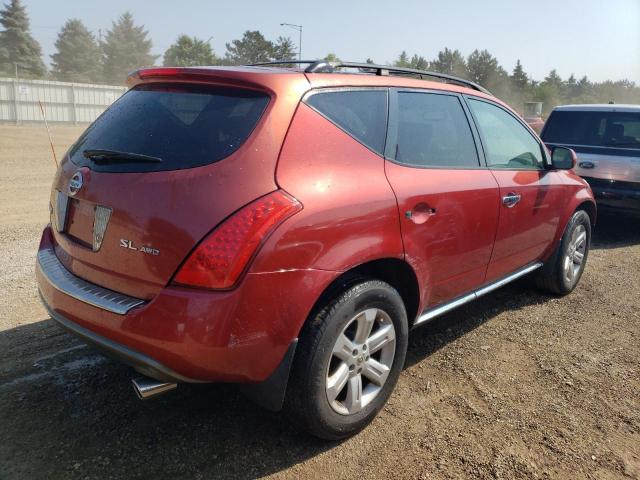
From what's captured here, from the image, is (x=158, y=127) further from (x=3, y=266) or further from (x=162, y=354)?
(x=3, y=266)

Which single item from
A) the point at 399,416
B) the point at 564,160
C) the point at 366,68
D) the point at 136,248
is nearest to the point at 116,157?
the point at 136,248

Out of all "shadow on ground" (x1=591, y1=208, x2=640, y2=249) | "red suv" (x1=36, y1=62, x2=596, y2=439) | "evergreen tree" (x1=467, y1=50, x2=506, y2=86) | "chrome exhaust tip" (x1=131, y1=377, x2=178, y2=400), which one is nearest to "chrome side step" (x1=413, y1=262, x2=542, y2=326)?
"red suv" (x1=36, y1=62, x2=596, y2=439)

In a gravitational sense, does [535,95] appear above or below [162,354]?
above

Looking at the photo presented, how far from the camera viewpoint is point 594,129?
778 cm

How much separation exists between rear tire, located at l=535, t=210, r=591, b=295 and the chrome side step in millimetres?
352

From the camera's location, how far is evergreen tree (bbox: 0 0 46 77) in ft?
200

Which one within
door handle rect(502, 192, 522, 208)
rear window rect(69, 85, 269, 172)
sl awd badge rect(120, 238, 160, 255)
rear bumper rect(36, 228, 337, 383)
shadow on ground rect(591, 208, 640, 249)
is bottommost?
shadow on ground rect(591, 208, 640, 249)

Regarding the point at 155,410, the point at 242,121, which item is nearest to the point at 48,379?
the point at 155,410

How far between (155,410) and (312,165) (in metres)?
1.60

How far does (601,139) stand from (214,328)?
7.42 meters

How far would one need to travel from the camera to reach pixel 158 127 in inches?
96.7

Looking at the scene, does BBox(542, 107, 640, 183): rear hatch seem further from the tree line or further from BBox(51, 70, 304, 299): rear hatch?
the tree line

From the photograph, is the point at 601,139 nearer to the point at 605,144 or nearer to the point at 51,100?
the point at 605,144

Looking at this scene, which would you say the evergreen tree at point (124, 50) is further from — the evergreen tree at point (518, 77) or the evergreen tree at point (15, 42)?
the evergreen tree at point (518, 77)
